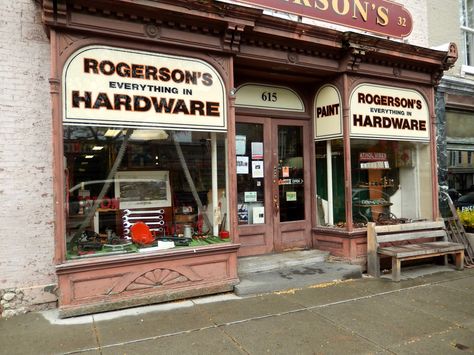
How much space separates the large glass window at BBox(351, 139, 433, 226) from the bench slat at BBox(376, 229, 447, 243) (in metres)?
0.62

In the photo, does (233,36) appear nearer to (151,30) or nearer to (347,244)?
(151,30)

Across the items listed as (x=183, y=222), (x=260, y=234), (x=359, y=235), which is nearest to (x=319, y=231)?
(x=359, y=235)

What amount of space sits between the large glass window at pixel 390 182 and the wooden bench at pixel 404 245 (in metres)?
0.57

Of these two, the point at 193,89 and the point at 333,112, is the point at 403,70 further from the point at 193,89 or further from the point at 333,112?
the point at 193,89

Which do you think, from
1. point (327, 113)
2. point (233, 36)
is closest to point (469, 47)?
point (327, 113)

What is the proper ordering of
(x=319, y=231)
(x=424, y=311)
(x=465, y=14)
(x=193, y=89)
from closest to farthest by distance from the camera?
(x=424, y=311) → (x=193, y=89) → (x=319, y=231) → (x=465, y=14)

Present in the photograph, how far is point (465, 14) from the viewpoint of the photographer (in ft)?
30.9

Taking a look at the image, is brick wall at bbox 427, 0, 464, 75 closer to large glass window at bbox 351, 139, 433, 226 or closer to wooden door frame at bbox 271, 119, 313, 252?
large glass window at bbox 351, 139, 433, 226

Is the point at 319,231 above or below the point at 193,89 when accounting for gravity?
below

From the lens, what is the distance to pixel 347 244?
664cm

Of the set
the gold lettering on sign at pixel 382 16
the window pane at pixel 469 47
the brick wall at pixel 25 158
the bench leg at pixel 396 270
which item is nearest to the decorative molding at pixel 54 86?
the brick wall at pixel 25 158

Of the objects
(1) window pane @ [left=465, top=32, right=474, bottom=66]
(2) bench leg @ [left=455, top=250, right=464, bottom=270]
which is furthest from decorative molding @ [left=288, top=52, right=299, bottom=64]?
(1) window pane @ [left=465, top=32, right=474, bottom=66]

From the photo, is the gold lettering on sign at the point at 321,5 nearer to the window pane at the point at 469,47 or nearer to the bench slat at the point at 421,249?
the bench slat at the point at 421,249

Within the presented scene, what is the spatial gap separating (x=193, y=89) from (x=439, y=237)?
18.2ft
